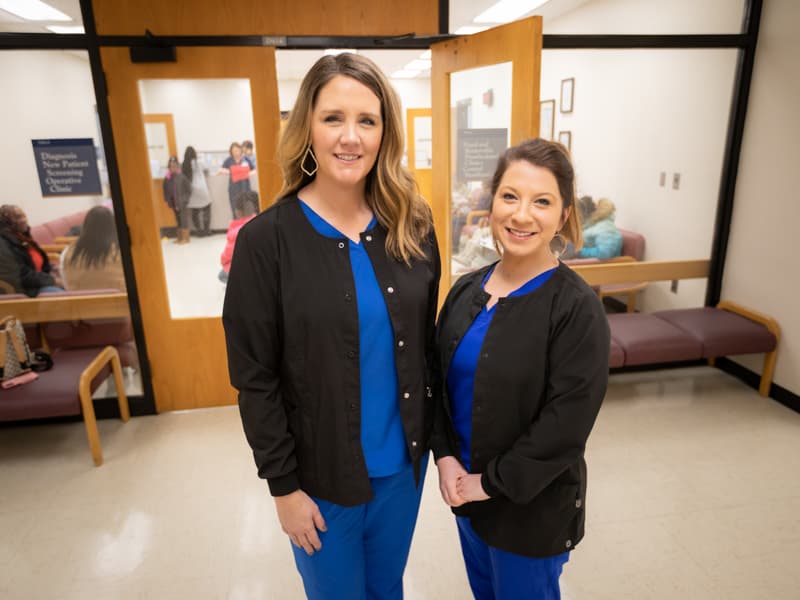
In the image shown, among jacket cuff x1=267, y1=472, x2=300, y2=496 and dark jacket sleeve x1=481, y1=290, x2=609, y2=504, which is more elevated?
dark jacket sleeve x1=481, y1=290, x2=609, y2=504

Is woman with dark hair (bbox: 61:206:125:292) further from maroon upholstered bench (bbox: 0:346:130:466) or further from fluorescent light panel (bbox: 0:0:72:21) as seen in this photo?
fluorescent light panel (bbox: 0:0:72:21)

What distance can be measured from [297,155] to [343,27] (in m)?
2.32

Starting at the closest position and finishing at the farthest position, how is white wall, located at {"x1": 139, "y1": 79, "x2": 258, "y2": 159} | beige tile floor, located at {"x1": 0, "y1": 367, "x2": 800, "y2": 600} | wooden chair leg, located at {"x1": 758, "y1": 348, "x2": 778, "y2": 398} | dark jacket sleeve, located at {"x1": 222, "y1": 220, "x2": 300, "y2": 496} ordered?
dark jacket sleeve, located at {"x1": 222, "y1": 220, "x2": 300, "y2": 496}, beige tile floor, located at {"x1": 0, "y1": 367, "x2": 800, "y2": 600}, white wall, located at {"x1": 139, "y1": 79, "x2": 258, "y2": 159}, wooden chair leg, located at {"x1": 758, "y1": 348, "x2": 778, "y2": 398}

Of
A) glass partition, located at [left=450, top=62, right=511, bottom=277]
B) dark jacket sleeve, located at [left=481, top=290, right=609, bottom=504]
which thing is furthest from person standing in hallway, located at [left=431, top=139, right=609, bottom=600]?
glass partition, located at [left=450, top=62, right=511, bottom=277]

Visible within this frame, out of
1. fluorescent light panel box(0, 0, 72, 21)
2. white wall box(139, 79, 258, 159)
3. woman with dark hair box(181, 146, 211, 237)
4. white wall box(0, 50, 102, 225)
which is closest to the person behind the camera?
fluorescent light panel box(0, 0, 72, 21)

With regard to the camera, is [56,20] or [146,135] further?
[146,135]

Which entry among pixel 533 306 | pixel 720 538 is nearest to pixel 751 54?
pixel 720 538

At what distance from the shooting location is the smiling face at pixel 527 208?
4.09ft

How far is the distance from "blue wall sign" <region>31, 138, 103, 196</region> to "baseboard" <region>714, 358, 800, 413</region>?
14.9ft

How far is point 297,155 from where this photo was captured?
1250mm

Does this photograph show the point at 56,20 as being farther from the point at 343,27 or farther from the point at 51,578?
the point at 51,578

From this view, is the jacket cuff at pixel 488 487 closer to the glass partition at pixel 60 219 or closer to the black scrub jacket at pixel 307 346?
the black scrub jacket at pixel 307 346

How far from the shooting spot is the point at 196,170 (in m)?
3.27

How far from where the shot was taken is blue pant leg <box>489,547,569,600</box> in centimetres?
133
